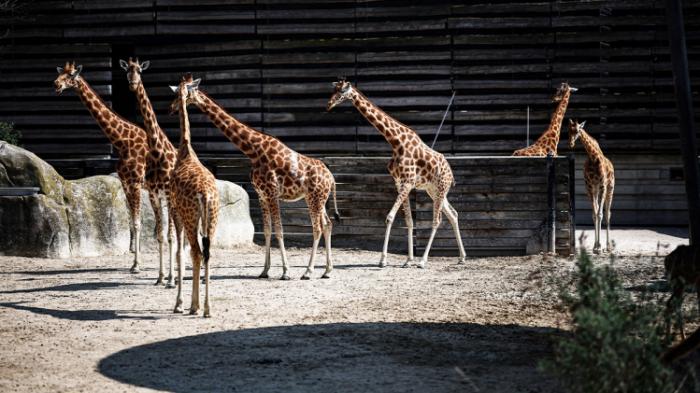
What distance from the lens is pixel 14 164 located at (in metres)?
12.2

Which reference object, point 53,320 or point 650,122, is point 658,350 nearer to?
point 53,320

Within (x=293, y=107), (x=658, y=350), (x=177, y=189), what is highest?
(x=293, y=107)

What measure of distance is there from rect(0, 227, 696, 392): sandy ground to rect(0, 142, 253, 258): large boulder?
2.09 feet

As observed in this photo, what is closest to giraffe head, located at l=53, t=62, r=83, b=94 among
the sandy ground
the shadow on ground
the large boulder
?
the large boulder

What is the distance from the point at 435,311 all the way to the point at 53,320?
348 cm

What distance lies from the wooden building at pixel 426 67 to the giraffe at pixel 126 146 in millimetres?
5334

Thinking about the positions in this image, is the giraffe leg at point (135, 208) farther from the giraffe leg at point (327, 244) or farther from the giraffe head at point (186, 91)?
the giraffe leg at point (327, 244)

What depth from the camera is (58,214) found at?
11953mm

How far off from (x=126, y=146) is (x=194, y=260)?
3.62 metres

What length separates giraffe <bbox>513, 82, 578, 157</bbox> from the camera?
13836 millimetres

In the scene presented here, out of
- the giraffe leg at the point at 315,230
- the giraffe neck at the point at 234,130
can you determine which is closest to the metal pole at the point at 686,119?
the giraffe leg at the point at 315,230

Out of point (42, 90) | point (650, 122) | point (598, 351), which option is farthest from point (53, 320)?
point (650, 122)

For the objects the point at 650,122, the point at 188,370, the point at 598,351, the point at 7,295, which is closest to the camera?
the point at 598,351

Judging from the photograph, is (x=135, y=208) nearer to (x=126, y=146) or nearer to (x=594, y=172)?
(x=126, y=146)
